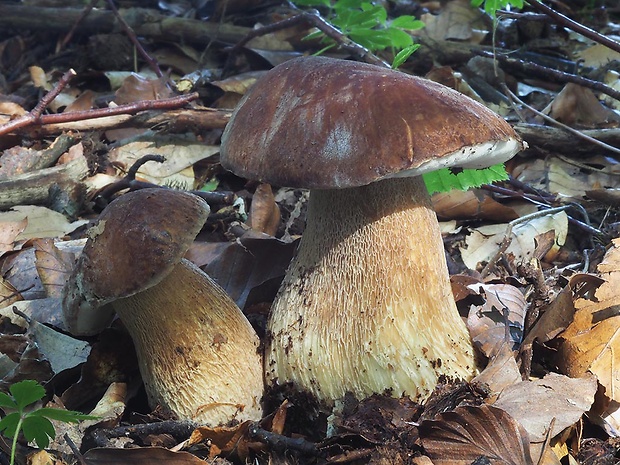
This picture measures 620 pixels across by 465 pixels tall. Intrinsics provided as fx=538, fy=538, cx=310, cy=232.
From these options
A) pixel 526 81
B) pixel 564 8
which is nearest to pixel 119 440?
pixel 526 81

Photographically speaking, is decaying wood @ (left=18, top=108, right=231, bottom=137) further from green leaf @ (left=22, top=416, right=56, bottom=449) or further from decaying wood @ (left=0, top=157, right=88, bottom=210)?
green leaf @ (left=22, top=416, right=56, bottom=449)

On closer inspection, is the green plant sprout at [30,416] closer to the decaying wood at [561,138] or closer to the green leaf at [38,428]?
the green leaf at [38,428]

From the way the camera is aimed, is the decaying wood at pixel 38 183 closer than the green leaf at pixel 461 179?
No

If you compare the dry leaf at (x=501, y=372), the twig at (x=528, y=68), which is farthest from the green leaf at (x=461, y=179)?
the twig at (x=528, y=68)

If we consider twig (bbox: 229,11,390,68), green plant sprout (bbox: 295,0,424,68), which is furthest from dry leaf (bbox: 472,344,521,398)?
green plant sprout (bbox: 295,0,424,68)

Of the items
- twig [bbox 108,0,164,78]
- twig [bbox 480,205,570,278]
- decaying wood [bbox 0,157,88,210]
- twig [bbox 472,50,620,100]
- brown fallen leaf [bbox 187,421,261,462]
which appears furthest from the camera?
twig [bbox 108,0,164,78]

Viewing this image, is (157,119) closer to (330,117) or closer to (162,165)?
(162,165)

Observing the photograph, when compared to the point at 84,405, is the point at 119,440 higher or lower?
A: higher
